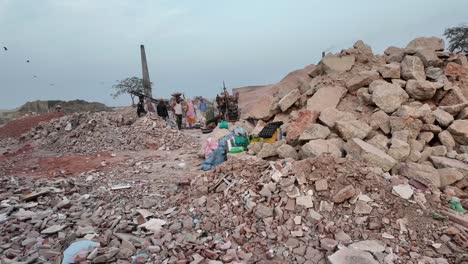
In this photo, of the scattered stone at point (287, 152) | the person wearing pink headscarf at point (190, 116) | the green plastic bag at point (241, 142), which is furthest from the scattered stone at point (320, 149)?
the person wearing pink headscarf at point (190, 116)

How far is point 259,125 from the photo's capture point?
21.2 feet

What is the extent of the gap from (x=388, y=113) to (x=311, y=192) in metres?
2.48

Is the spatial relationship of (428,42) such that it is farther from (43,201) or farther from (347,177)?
(43,201)

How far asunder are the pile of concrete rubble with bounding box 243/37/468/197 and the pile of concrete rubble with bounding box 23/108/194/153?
351cm

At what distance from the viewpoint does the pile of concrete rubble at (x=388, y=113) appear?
3.96 m

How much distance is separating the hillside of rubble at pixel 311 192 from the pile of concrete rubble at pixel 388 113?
0.02 m

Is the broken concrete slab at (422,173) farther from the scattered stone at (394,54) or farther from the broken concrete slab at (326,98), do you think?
the scattered stone at (394,54)

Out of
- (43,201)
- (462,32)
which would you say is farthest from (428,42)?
(462,32)

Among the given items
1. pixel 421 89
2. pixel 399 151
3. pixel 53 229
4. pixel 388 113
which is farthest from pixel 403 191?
pixel 53 229

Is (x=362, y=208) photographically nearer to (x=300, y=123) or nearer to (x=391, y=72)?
(x=300, y=123)

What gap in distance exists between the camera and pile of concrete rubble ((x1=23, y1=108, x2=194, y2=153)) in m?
8.52

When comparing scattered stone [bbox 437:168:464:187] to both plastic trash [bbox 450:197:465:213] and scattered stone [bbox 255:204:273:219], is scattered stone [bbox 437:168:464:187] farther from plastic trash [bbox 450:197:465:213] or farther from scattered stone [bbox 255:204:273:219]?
scattered stone [bbox 255:204:273:219]

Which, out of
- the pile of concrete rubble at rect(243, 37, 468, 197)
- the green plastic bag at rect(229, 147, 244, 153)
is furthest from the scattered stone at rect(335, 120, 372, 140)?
the green plastic bag at rect(229, 147, 244, 153)

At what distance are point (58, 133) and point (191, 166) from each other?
707cm
